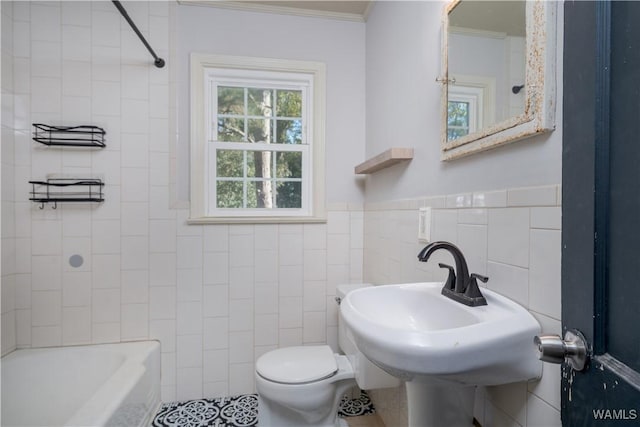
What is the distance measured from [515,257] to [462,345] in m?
0.33

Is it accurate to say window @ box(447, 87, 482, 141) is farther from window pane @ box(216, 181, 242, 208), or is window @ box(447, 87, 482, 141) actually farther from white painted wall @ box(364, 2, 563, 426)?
window pane @ box(216, 181, 242, 208)

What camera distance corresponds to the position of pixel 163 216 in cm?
186

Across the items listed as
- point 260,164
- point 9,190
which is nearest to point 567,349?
point 260,164

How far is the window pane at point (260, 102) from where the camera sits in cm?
199

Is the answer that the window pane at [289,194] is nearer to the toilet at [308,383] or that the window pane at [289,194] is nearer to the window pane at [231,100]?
the window pane at [231,100]

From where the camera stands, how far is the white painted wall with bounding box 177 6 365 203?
1.87 m

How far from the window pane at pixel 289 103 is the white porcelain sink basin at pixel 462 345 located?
5.01ft

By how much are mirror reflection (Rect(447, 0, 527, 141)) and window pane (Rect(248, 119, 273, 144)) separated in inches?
48.1

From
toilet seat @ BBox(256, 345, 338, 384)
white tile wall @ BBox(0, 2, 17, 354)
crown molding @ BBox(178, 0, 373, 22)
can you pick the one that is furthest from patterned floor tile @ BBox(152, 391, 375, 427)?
crown molding @ BBox(178, 0, 373, 22)

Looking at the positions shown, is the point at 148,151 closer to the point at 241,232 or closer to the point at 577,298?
the point at 241,232

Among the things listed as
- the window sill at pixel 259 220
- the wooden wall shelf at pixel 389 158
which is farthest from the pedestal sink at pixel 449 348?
the window sill at pixel 259 220

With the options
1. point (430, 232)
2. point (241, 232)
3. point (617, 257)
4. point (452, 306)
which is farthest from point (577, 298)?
point (241, 232)

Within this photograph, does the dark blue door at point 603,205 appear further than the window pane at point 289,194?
No

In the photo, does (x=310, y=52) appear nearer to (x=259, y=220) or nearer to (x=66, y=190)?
(x=259, y=220)
